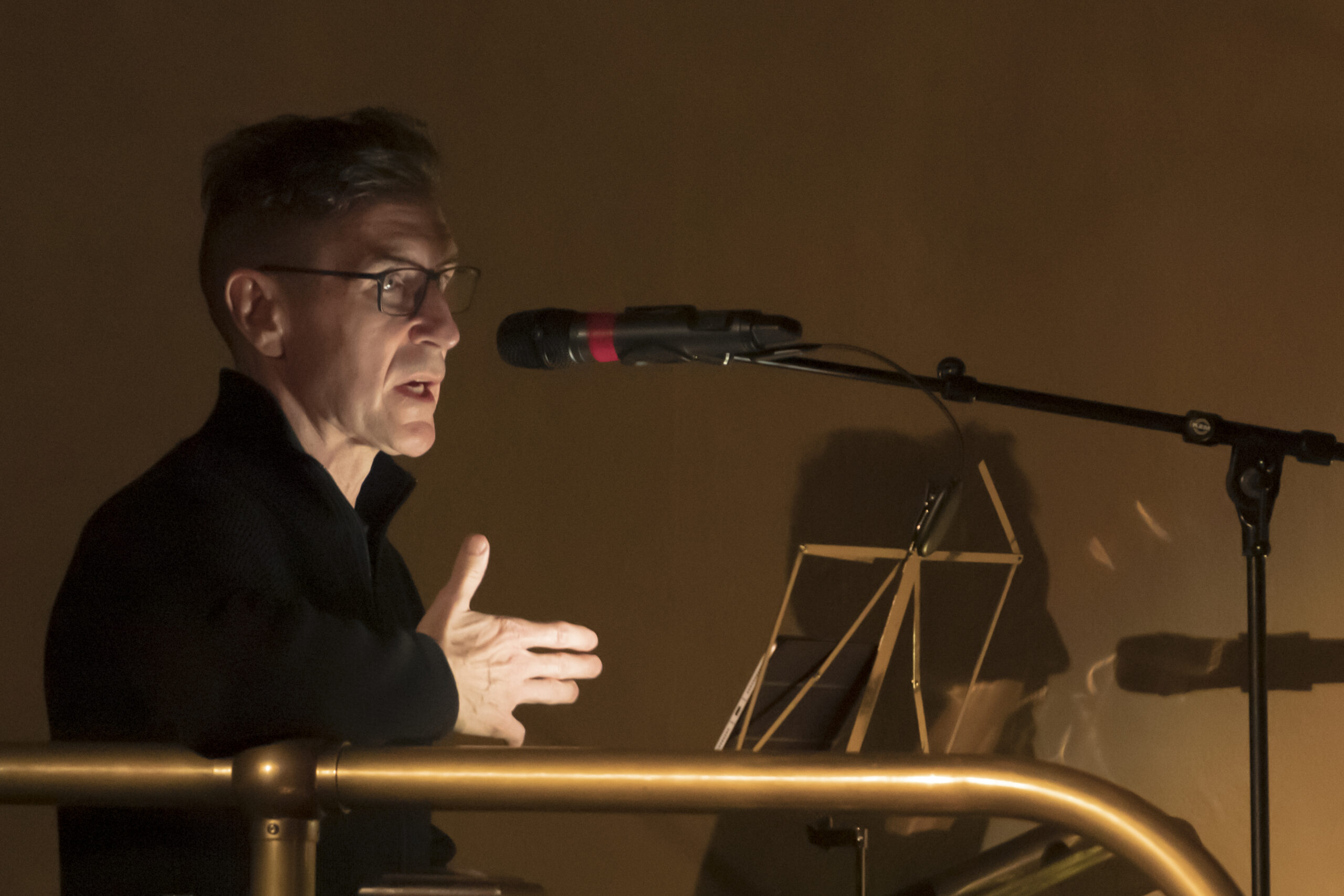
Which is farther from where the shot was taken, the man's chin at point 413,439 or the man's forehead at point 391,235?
the man's chin at point 413,439

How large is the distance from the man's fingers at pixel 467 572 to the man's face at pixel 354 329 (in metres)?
0.21

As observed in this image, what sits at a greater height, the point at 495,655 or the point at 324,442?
the point at 324,442

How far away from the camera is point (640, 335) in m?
1.20

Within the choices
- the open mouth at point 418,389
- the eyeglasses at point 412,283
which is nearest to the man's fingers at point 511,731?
the open mouth at point 418,389

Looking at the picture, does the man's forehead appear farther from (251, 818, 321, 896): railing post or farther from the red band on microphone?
(251, 818, 321, 896): railing post

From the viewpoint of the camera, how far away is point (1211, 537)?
201 cm

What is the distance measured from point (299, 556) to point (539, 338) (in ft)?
1.53

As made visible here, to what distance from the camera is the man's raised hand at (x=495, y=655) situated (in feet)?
5.81

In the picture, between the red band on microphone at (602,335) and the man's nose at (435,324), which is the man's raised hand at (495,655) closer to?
the man's nose at (435,324)

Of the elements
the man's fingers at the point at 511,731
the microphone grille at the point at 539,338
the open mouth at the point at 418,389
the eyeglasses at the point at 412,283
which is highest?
the eyeglasses at the point at 412,283

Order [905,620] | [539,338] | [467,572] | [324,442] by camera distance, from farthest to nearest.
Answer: [905,620] → [467,572] → [324,442] → [539,338]

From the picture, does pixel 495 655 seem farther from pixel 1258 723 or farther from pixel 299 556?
pixel 1258 723

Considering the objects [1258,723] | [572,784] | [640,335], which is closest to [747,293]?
[640,335]

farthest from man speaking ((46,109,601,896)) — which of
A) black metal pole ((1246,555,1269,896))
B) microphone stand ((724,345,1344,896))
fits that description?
black metal pole ((1246,555,1269,896))
